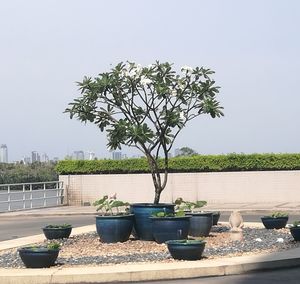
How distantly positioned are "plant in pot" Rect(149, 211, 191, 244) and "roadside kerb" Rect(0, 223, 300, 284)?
230cm

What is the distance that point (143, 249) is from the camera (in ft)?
46.4

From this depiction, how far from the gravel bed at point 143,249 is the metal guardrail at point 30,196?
630 inches

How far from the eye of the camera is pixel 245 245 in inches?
564

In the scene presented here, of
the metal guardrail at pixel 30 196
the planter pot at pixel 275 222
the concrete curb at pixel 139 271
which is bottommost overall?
the concrete curb at pixel 139 271

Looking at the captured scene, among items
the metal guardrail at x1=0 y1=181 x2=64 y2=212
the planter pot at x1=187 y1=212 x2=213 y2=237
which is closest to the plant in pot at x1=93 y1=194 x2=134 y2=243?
the planter pot at x1=187 y1=212 x2=213 y2=237

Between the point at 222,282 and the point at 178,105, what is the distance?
649 cm

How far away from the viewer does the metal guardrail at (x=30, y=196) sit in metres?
32.2

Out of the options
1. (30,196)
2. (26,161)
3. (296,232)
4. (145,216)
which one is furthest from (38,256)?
(26,161)

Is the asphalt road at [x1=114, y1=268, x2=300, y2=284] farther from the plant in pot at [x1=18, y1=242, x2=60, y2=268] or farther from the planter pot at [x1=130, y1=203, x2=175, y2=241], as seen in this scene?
the planter pot at [x1=130, y1=203, x2=175, y2=241]

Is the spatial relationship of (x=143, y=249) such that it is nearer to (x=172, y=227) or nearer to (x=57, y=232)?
(x=172, y=227)

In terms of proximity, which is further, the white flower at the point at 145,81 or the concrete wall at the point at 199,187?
the concrete wall at the point at 199,187

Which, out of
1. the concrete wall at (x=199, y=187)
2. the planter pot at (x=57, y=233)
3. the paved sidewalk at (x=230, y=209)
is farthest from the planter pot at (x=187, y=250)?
the concrete wall at (x=199, y=187)

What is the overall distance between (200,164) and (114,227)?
2023 centimetres

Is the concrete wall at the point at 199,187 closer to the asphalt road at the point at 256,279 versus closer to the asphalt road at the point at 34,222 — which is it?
the asphalt road at the point at 34,222
